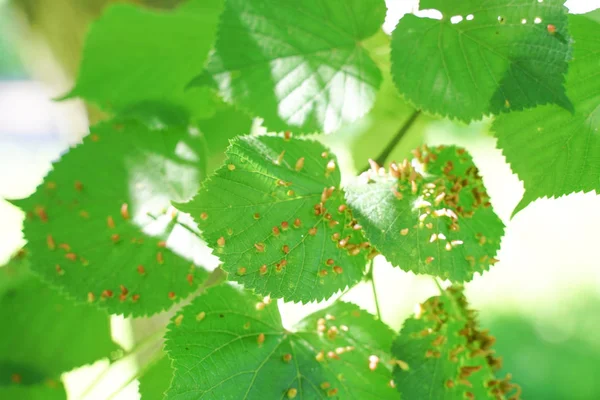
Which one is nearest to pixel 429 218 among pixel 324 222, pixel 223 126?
pixel 324 222

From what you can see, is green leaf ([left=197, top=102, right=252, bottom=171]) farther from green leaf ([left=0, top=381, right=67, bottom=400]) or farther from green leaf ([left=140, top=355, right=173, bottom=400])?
green leaf ([left=0, top=381, right=67, bottom=400])

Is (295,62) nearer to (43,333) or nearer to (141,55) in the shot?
(141,55)

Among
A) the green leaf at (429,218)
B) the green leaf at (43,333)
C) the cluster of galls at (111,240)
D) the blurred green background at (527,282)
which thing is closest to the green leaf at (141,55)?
the cluster of galls at (111,240)

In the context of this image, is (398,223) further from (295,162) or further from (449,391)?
(449,391)

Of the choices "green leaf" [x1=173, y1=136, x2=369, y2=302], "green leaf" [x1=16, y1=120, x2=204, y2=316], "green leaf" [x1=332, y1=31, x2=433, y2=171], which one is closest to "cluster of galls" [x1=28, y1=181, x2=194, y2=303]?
"green leaf" [x1=16, y1=120, x2=204, y2=316]

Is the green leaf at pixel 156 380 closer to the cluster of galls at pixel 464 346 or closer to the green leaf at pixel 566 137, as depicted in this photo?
the cluster of galls at pixel 464 346

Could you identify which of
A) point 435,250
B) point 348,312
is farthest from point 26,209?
point 435,250
